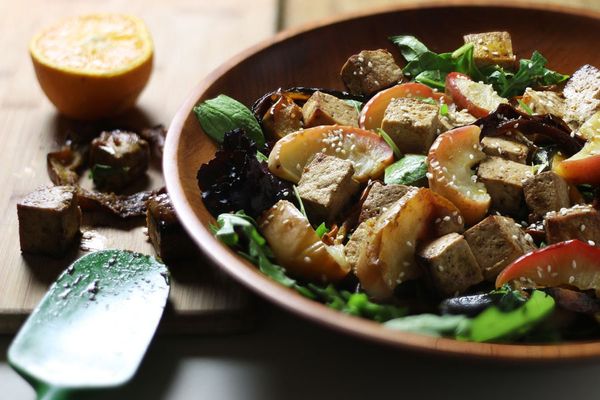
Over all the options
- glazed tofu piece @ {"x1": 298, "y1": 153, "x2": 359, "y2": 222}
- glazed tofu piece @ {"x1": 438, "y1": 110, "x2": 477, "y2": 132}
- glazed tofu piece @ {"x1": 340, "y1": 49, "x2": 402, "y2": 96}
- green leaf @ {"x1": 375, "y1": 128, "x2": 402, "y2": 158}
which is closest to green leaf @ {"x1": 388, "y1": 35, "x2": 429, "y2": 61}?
glazed tofu piece @ {"x1": 340, "y1": 49, "x2": 402, "y2": 96}

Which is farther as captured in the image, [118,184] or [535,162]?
[118,184]

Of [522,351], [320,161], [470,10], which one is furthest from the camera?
[470,10]

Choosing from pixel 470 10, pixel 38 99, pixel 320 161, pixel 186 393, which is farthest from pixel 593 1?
pixel 186 393

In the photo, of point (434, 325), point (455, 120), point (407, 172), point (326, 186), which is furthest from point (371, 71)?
point (434, 325)

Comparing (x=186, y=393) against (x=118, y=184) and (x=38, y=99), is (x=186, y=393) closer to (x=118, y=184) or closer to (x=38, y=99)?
(x=118, y=184)

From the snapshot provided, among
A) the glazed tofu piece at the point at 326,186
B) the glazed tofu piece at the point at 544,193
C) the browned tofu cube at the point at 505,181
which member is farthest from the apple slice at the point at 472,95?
the glazed tofu piece at the point at 326,186

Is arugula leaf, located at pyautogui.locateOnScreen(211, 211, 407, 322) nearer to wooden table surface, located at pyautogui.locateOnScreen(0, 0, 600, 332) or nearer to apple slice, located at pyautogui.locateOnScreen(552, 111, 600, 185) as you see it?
wooden table surface, located at pyautogui.locateOnScreen(0, 0, 600, 332)

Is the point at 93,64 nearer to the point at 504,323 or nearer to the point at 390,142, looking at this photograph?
the point at 390,142
